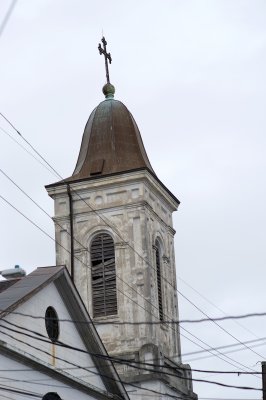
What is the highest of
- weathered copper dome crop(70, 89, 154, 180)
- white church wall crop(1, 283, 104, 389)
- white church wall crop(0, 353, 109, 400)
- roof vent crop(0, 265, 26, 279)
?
weathered copper dome crop(70, 89, 154, 180)

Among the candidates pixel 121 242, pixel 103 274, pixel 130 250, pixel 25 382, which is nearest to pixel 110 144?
pixel 121 242

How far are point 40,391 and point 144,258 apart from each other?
1933cm

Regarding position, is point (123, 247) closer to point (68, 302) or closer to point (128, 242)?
point (128, 242)

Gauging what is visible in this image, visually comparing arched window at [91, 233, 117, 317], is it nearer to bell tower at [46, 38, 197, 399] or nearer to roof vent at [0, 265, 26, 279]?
bell tower at [46, 38, 197, 399]

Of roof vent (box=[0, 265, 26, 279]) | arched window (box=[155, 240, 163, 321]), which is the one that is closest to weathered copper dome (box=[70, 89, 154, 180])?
arched window (box=[155, 240, 163, 321])

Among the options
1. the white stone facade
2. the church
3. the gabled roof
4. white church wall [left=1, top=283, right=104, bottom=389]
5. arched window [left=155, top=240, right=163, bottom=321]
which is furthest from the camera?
arched window [left=155, top=240, right=163, bottom=321]

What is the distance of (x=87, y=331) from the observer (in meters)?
35.8

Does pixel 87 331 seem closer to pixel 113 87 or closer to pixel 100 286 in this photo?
pixel 100 286

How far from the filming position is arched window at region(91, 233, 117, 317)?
170 feet

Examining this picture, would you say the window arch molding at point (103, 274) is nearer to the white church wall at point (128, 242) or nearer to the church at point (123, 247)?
the church at point (123, 247)

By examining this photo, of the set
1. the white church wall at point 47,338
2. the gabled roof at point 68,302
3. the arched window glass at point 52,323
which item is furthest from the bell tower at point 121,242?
the arched window glass at point 52,323

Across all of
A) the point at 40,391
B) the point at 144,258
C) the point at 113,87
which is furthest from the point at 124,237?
the point at 40,391

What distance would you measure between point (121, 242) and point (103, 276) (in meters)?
1.39

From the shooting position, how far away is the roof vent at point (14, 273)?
3686 cm
